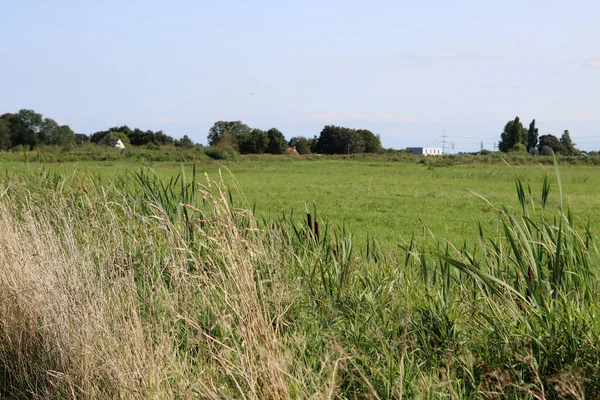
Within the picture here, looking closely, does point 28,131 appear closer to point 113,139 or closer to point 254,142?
point 113,139

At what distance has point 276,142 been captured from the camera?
3489 inches

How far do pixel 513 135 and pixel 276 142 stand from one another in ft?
109

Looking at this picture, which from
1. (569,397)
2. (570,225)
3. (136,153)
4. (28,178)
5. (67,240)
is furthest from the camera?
(136,153)

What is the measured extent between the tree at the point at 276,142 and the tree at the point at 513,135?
3001 cm

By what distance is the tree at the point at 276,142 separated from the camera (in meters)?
88.8

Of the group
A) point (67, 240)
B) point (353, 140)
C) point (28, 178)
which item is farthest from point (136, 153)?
point (67, 240)

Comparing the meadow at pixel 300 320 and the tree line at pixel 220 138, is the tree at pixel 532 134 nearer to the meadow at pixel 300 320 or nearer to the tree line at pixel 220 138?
the tree line at pixel 220 138

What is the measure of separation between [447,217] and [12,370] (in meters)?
16.6

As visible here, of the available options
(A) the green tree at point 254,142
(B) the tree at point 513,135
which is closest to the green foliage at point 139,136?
(A) the green tree at point 254,142

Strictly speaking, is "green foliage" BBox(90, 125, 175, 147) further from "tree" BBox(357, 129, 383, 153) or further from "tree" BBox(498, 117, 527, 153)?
"tree" BBox(498, 117, 527, 153)

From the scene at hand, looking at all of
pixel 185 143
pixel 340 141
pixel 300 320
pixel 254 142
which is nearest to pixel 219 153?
pixel 185 143

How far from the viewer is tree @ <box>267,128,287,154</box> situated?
88.8 m

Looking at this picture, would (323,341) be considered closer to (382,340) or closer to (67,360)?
(382,340)

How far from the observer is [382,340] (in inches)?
142
